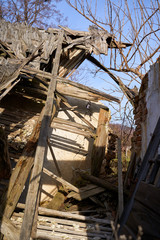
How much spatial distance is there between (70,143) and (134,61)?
13.3 feet

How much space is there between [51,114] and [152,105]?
256cm

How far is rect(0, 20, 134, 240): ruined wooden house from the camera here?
4078mm

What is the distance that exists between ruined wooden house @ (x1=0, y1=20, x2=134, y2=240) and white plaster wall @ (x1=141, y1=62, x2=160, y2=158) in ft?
6.17

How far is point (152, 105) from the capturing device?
13.0 ft

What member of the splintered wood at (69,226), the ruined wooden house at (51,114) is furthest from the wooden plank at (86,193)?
the splintered wood at (69,226)

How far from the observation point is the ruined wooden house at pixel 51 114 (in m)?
4.08

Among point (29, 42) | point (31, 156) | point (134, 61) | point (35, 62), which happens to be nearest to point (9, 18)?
point (29, 42)

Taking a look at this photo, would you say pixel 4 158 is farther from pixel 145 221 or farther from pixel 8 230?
pixel 145 221

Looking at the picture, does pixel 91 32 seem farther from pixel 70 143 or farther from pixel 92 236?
pixel 92 236

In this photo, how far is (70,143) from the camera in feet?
23.8

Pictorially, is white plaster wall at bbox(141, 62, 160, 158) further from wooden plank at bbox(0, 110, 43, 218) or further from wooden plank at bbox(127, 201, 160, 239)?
wooden plank at bbox(0, 110, 43, 218)

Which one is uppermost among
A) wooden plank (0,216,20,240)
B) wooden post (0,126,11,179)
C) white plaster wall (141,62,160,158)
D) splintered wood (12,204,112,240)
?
white plaster wall (141,62,160,158)

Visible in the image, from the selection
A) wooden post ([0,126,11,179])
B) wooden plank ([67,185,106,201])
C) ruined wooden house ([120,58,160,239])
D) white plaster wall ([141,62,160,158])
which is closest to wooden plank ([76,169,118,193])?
wooden plank ([67,185,106,201])

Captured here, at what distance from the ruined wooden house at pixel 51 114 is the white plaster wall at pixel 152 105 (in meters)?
1.88
